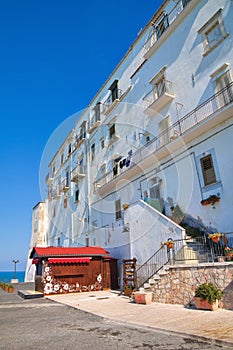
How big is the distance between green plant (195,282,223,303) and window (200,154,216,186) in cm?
553

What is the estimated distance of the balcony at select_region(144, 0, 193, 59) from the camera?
16.7 meters

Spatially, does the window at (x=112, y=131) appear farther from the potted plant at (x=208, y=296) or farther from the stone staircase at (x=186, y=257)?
the potted plant at (x=208, y=296)

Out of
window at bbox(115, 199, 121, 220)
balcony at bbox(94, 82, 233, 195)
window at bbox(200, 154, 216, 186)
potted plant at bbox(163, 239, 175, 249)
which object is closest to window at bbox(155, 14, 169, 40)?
balcony at bbox(94, 82, 233, 195)

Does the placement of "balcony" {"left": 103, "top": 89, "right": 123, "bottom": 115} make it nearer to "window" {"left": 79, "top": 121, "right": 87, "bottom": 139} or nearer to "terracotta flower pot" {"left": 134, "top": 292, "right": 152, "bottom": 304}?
"window" {"left": 79, "top": 121, "right": 87, "bottom": 139}

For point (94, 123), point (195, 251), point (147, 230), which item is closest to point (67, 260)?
point (147, 230)

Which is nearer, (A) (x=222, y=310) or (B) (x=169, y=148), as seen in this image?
(A) (x=222, y=310)

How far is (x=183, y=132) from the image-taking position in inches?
571

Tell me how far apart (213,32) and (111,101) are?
11263 millimetres

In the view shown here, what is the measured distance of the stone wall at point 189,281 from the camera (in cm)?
872

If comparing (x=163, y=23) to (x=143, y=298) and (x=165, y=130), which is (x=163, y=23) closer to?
(x=165, y=130)

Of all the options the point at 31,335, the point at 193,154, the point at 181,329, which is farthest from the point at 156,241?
the point at 31,335

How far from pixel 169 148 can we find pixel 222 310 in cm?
914

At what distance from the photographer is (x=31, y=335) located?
675cm

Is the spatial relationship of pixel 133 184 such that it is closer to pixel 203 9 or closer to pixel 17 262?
pixel 203 9
